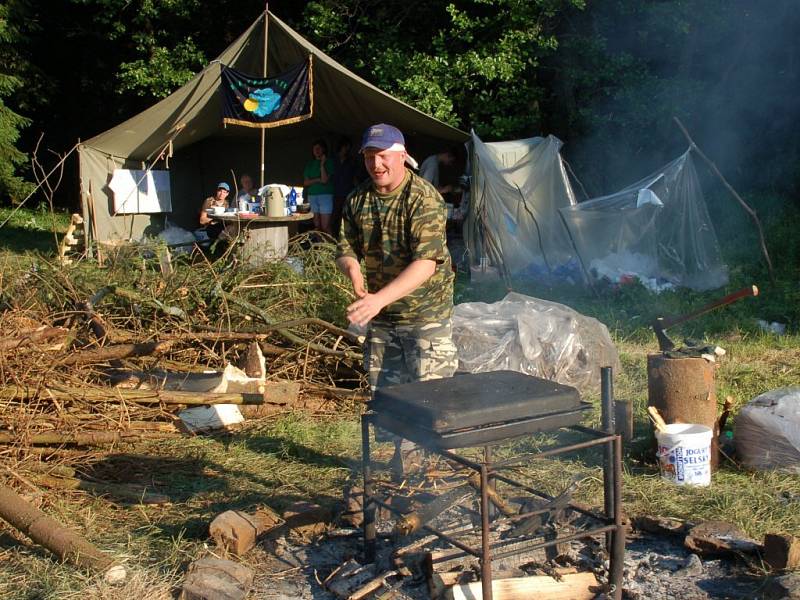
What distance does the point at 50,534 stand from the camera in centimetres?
337

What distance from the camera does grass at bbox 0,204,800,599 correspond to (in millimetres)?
3348

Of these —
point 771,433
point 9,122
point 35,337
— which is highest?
point 9,122

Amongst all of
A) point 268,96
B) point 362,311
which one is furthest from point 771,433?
point 268,96

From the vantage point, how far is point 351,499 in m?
3.88

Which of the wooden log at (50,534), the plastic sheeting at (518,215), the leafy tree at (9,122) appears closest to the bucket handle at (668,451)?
the wooden log at (50,534)

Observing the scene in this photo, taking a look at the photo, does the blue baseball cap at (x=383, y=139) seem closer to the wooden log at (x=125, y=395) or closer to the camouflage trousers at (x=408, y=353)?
the camouflage trousers at (x=408, y=353)

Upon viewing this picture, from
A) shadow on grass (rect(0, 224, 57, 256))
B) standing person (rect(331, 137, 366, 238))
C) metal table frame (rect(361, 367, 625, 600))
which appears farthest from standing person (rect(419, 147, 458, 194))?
metal table frame (rect(361, 367, 625, 600))

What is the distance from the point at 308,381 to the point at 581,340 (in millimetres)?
2023

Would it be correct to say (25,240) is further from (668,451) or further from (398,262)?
(668,451)

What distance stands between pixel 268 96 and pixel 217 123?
7.76ft

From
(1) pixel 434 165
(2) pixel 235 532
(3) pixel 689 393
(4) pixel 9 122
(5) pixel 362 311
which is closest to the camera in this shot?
(5) pixel 362 311

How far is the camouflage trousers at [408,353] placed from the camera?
4.06 metres

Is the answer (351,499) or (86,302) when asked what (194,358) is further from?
(351,499)

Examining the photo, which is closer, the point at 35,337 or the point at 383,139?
the point at 383,139
